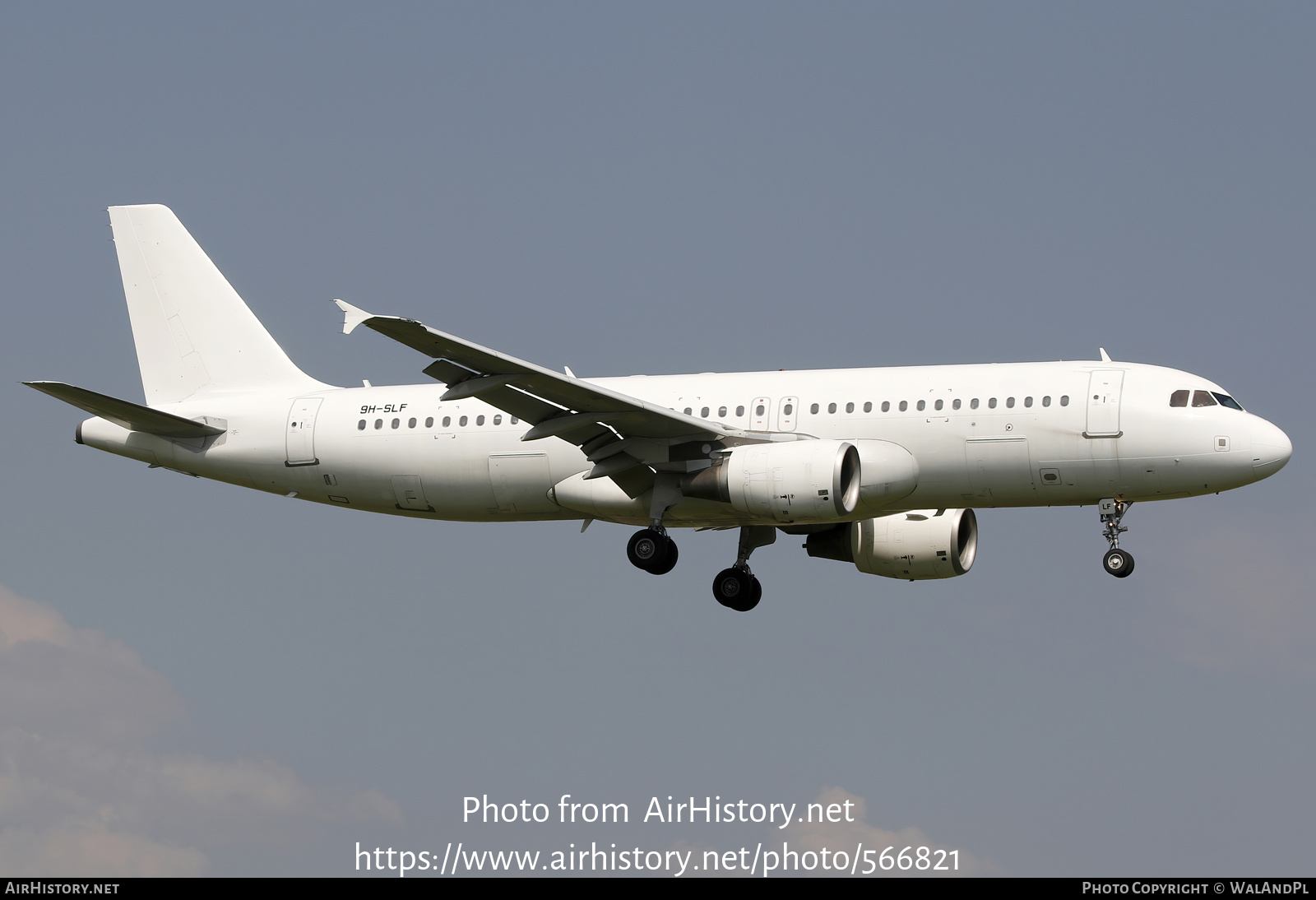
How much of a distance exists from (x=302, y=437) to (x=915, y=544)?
14120 mm

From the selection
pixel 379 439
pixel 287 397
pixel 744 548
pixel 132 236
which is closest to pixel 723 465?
pixel 744 548

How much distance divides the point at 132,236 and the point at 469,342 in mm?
15577

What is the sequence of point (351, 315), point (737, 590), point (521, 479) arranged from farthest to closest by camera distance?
point (737, 590)
point (521, 479)
point (351, 315)

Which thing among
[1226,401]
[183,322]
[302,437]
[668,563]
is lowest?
[668,563]

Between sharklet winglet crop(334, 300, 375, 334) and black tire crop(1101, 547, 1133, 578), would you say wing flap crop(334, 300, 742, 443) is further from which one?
black tire crop(1101, 547, 1133, 578)

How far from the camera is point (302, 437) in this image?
38.8 metres

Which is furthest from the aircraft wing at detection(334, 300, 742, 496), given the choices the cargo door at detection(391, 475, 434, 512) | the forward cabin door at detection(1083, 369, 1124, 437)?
the forward cabin door at detection(1083, 369, 1124, 437)

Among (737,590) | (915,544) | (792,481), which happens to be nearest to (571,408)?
(792,481)

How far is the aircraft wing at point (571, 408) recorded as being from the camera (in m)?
31.5

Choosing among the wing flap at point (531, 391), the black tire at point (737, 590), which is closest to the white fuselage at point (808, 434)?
the wing flap at point (531, 391)

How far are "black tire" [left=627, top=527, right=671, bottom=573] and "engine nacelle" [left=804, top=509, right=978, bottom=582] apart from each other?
239 inches

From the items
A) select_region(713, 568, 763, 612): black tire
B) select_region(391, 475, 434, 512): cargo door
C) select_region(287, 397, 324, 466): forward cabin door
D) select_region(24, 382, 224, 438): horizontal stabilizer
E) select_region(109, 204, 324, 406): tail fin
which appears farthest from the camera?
select_region(109, 204, 324, 406): tail fin

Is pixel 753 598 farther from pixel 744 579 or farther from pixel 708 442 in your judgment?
pixel 708 442

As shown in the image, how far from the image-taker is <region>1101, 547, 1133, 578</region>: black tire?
34656 mm
